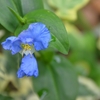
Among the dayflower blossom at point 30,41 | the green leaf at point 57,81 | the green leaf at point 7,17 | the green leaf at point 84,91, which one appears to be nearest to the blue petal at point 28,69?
the dayflower blossom at point 30,41

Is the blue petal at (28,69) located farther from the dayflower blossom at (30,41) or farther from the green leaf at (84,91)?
the green leaf at (84,91)

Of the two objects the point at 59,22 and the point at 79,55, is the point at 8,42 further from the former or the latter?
the point at 79,55

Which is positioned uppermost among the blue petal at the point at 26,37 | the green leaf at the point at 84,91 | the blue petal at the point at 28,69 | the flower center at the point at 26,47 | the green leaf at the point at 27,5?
the blue petal at the point at 26,37

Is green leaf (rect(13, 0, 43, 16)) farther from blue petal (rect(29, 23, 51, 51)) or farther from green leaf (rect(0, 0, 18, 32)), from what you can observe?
blue petal (rect(29, 23, 51, 51))

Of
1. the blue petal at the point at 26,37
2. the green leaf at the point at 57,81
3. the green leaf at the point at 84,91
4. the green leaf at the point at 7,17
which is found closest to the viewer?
the blue petal at the point at 26,37

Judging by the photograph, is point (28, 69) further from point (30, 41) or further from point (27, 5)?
point (27, 5)

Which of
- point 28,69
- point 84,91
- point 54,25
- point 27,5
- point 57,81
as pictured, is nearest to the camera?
point 28,69

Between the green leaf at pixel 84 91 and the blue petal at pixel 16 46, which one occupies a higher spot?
the blue petal at pixel 16 46

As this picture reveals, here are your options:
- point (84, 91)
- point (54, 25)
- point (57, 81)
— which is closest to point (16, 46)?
point (54, 25)
